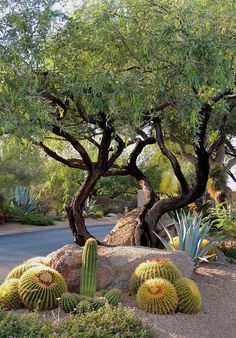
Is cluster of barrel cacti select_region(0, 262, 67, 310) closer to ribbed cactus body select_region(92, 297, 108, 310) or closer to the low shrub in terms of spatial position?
ribbed cactus body select_region(92, 297, 108, 310)

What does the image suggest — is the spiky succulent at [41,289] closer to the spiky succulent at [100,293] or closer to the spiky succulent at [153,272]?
the spiky succulent at [100,293]

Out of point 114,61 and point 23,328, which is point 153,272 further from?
point 114,61

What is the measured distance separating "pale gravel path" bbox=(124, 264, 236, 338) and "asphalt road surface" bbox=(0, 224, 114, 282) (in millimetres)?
4331

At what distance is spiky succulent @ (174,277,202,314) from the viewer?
7.45 metres

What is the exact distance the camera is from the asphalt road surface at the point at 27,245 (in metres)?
14.9

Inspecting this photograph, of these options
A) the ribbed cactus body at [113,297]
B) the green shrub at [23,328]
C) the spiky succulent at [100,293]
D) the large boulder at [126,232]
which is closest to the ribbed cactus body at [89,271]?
the spiky succulent at [100,293]

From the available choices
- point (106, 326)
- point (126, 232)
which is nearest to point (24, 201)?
point (126, 232)

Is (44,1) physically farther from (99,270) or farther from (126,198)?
(126,198)

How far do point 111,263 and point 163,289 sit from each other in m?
1.17

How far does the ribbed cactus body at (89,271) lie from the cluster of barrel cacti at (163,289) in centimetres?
58

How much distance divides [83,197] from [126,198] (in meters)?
31.3

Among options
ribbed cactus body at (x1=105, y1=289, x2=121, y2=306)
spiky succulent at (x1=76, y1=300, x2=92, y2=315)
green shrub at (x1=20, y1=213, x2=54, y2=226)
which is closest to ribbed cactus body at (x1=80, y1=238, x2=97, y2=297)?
ribbed cactus body at (x1=105, y1=289, x2=121, y2=306)

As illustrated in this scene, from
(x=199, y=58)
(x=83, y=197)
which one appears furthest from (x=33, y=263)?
(x=199, y=58)

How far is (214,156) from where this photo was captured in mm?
21062
